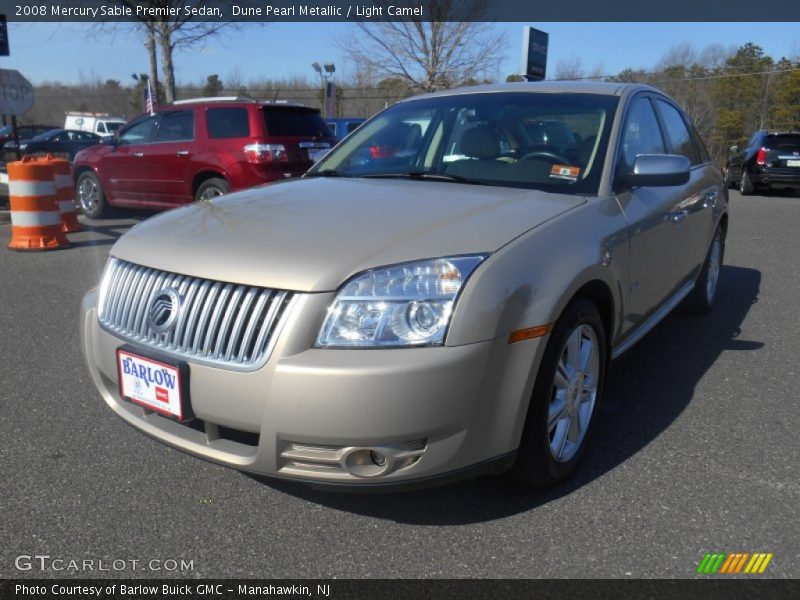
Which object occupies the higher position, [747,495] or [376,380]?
[376,380]

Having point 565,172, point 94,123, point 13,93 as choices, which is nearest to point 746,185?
point 13,93

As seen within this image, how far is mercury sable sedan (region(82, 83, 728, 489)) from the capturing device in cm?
213

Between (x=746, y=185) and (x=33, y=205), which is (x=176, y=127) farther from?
(x=746, y=185)

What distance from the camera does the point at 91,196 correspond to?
1086 cm

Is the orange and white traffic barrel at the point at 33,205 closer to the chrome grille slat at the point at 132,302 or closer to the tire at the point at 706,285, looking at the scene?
the chrome grille slat at the point at 132,302

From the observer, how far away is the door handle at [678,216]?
12.3 feet

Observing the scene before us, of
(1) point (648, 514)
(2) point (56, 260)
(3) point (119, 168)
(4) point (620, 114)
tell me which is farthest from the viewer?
(3) point (119, 168)

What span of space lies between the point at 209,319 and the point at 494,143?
1809mm

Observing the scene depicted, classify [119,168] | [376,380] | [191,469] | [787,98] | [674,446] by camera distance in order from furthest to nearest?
[787,98]
[119,168]
[674,446]
[191,469]
[376,380]

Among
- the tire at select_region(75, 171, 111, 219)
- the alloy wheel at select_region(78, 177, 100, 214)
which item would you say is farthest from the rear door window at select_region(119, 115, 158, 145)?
the alloy wheel at select_region(78, 177, 100, 214)

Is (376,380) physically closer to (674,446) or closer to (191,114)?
(674,446)

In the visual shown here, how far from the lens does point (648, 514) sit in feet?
8.43
